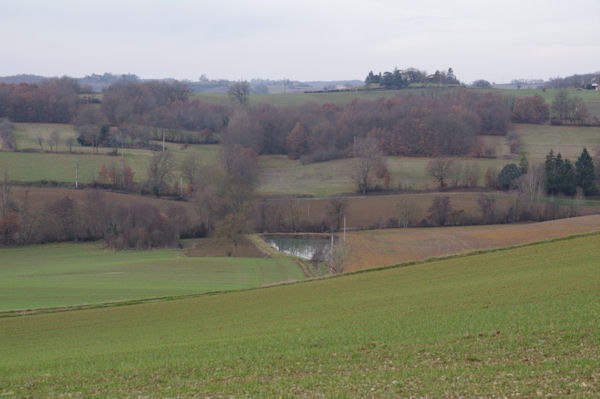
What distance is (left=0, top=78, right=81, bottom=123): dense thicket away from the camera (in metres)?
99.5

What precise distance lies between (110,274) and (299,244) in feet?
81.1

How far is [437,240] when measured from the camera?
169ft

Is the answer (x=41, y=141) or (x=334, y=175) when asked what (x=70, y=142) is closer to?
(x=41, y=141)

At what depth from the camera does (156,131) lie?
4035 inches

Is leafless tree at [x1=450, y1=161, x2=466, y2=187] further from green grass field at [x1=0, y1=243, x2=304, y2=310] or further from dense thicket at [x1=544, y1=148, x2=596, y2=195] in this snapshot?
green grass field at [x1=0, y1=243, x2=304, y2=310]

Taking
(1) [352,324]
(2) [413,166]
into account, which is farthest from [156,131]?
(1) [352,324]

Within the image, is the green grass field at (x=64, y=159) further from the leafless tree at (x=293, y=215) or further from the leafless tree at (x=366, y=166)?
the leafless tree at (x=366, y=166)

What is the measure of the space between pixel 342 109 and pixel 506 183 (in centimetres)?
4733

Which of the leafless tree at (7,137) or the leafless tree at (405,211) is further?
the leafless tree at (7,137)

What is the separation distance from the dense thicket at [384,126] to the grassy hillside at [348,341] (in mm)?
64468

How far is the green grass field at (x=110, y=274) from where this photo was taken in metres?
31.6

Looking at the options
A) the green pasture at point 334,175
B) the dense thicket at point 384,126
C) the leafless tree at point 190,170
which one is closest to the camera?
the leafless tree at point 190,170

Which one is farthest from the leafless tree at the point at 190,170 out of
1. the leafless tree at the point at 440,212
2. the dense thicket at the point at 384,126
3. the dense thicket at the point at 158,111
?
the leafless tree at the point at 440,212

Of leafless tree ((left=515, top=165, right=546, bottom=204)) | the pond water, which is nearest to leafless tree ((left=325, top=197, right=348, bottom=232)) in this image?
the pond water
